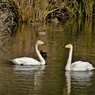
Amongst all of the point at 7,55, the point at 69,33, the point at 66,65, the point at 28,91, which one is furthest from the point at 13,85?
the point at 69,33

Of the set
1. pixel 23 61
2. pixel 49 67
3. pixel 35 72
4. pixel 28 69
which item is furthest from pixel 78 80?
pixel 23 61

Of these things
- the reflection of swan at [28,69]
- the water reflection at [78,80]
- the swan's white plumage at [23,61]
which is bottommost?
the water reflection at [78,80]

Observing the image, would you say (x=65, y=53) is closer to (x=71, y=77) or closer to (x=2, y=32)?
(x=2, y=32)

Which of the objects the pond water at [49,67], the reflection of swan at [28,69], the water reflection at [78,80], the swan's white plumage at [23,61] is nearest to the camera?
the pond water at [49,67]

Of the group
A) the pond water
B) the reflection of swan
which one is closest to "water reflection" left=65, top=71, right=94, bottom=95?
the pond water

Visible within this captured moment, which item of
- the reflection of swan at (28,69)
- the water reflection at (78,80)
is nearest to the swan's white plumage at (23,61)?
the reflection of swan at (28,69)

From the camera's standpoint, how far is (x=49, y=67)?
54.9ft

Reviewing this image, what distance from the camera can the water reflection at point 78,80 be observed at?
546 inches

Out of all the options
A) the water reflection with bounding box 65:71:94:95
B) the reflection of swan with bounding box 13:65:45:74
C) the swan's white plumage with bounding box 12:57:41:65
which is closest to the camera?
the water reflection with bounding box 65:71:94:95

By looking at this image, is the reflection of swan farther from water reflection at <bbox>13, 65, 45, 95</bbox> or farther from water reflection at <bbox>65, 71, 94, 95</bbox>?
water reflection at <bbox>65, 71, 94, 95</bbox>

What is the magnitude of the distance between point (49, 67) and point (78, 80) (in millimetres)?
1935

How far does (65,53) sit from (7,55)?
2134 millimetres

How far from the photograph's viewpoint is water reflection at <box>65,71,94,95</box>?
13.9 m

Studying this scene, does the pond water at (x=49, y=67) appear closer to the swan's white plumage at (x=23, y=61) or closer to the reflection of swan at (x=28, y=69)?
the reflection of swan at (x=28, y=69)
